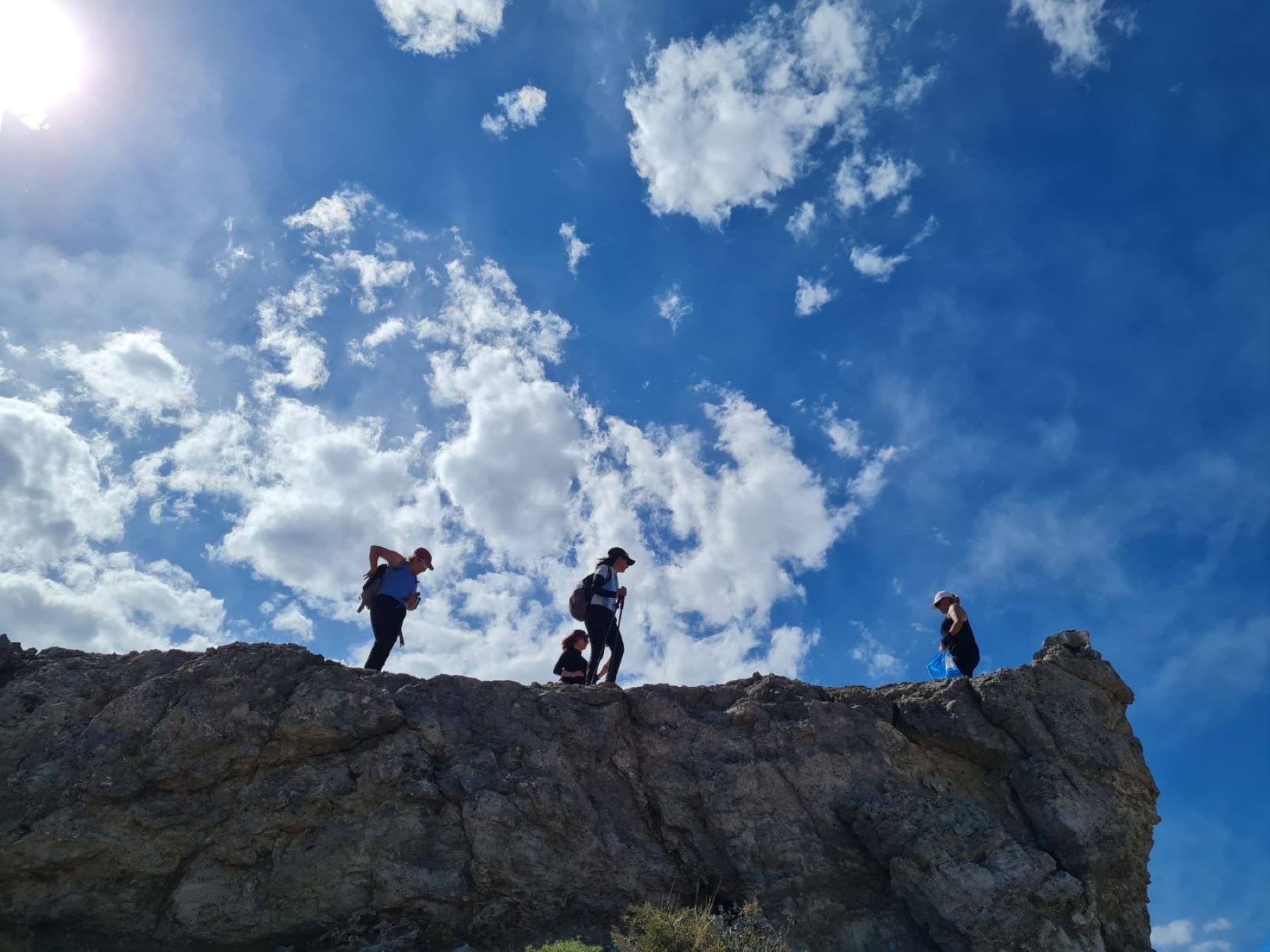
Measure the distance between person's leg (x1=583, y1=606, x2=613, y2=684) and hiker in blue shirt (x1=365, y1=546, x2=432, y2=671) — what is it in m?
2.33

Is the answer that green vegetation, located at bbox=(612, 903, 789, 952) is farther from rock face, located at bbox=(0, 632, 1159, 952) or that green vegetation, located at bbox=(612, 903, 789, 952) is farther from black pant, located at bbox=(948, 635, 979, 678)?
black pant, located at bbox=(948, 635, 979, 678)

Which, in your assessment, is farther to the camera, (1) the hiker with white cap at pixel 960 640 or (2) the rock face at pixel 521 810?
(1) the hiker with white cap at pixel 960 640

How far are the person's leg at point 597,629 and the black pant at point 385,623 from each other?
2.54 meters

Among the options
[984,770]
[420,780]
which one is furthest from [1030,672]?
[420,780]

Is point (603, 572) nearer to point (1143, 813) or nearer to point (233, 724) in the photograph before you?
point (233, 724)

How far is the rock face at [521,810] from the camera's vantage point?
8031 millimetres

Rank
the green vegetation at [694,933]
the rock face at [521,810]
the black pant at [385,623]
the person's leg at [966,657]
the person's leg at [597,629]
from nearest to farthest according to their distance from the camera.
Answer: the green vegetation at [694,933], the rock face at [521,810], the black pant at [385,623], the person's leg at [966,657], the person's leg at [597,629]

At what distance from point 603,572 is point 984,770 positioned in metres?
5.25

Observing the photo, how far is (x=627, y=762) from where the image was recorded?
957 cm

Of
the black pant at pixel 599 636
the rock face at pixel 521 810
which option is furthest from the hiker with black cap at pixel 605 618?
the rock face at pixel 521 810

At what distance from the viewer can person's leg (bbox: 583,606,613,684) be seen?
465 inches

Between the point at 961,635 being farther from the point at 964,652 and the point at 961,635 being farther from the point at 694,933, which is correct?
the point at 694,933

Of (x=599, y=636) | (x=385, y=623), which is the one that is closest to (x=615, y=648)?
(x=599, y=636)

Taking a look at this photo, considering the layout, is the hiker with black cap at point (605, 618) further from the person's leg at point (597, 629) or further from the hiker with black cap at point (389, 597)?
the hiker with black cap at point (389, 597)
